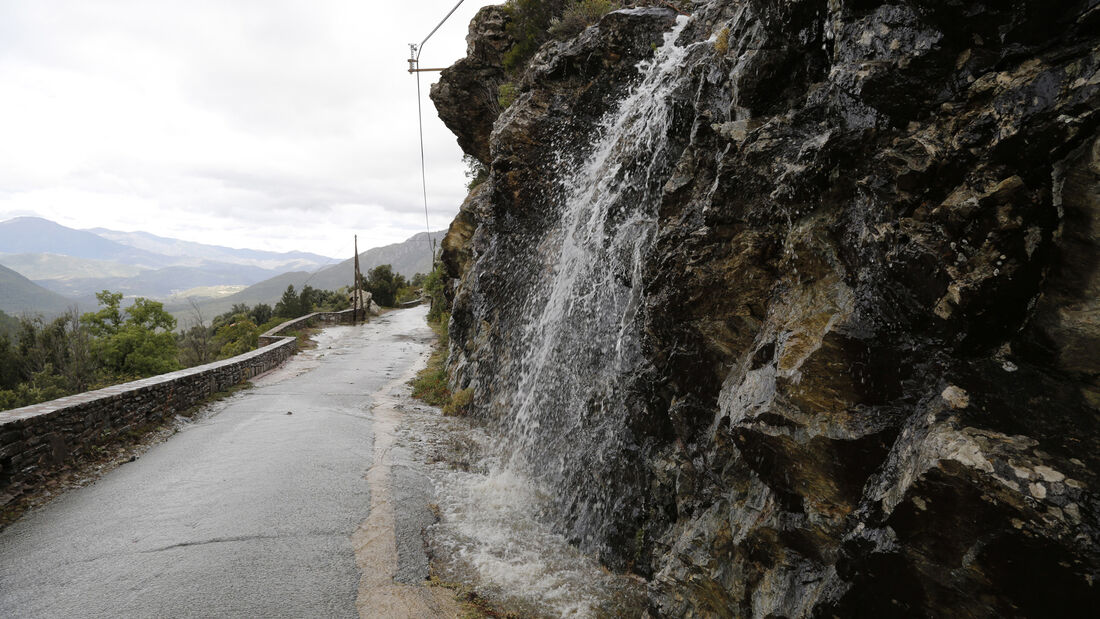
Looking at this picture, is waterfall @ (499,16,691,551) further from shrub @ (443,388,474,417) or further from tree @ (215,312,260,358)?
tree @ (215,312,260,358)

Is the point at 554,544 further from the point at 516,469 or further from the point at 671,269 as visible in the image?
the point at 671,269

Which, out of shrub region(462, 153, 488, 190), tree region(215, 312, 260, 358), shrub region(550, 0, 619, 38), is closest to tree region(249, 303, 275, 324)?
tree region(215, 312, 260, 358)

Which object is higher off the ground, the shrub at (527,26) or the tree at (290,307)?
the shrub at (527,26)

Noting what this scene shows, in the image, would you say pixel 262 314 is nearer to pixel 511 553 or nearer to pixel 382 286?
→ pixel 382 286

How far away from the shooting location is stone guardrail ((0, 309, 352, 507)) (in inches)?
245

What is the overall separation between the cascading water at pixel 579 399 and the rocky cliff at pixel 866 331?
4.0 inches

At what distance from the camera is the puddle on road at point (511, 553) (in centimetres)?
482

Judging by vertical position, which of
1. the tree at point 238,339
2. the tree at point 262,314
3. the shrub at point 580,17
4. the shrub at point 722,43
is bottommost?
the tree at point 238,339

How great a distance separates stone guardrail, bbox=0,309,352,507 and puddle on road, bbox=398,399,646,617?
204 inches

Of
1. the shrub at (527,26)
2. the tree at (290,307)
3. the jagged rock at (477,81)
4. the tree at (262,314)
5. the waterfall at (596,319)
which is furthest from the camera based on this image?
the tree at (262,314)

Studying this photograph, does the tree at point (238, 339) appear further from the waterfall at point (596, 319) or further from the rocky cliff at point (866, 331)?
the rocky cliff at point (866, 331)

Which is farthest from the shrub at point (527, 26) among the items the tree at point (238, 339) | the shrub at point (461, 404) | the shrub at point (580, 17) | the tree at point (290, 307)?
the tree at point (290, 307)

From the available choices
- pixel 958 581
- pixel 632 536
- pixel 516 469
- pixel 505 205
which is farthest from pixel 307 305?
pixel 958 581

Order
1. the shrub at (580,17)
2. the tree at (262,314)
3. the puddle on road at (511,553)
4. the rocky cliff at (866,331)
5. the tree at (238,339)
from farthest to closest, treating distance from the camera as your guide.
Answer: the tree at (262,314)
the tree at (238,339)
the shrub at (580,17)
the puddle on road at (511,553)
the rocky cliff at (866,331)
